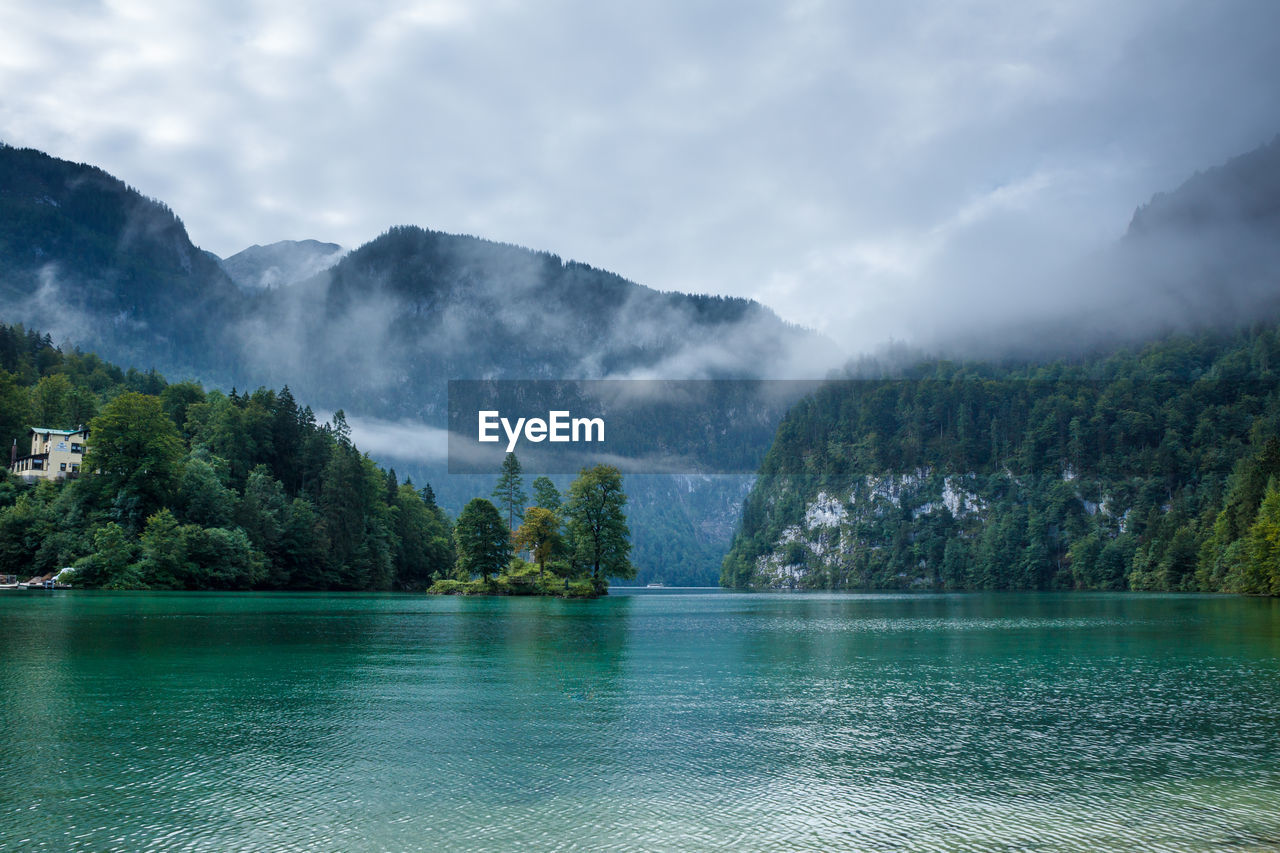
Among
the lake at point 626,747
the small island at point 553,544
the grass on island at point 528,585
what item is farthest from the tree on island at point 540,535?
the lake at point 626,747

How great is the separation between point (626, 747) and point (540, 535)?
92743mm

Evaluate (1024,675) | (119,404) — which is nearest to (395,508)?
(119,404)

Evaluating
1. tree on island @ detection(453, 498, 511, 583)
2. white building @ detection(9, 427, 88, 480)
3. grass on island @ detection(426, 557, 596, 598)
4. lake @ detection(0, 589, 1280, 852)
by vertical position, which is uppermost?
white building @ detection(9, 427, 88, 480)

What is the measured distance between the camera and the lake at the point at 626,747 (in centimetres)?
1484

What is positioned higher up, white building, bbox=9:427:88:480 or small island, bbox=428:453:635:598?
white building, bbox=9:427:88:480

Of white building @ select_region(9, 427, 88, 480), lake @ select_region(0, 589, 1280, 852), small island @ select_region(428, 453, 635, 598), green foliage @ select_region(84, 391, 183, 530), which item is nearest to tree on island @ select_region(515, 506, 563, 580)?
small island @ select_region(428, 453, 635, 598)

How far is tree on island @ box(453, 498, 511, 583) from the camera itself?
117 meters

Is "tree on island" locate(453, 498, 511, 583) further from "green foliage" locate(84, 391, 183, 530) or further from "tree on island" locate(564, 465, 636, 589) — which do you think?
"green foliage" locate(84, 391, 183, 530)

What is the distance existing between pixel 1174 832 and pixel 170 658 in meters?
35.8

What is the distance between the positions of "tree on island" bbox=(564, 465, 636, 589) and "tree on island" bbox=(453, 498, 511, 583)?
1058cm

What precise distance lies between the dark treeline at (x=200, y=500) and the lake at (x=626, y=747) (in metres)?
70.1

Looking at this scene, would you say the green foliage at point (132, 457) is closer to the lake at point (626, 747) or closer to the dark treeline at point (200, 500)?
the dark treeline at point (200, 500)

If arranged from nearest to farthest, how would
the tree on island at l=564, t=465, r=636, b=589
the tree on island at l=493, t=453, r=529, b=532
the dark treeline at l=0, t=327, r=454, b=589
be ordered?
the dark treeline at l=0, t=327, r=454, b=589 < the tree on island at l=564, t=465, r=636, b=589 < the tree on island at l=493, t=453, r=529, b=532

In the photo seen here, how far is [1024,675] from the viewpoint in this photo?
34562 mm
